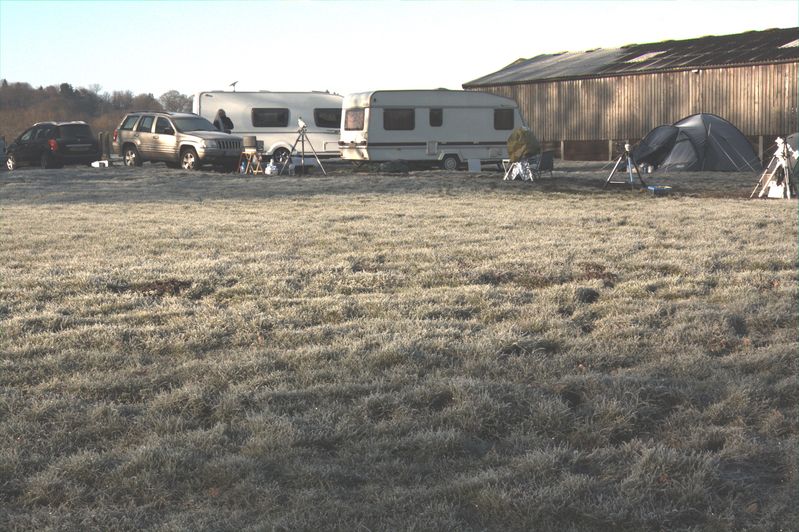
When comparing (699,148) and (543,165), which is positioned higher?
(699,148)

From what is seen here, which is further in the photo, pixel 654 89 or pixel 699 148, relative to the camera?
pixel 654 89

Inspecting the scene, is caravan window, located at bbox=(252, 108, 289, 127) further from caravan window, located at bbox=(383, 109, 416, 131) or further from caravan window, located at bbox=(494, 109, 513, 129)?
caravan window, located at bbox=(494, 109, 513, 129)

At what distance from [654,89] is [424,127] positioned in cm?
1232

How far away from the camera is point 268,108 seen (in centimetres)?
2859

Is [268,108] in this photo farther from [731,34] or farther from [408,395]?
[408,395]

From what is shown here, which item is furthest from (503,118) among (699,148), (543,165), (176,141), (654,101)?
(654,101)

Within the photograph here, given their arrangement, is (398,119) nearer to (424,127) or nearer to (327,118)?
(424,127)

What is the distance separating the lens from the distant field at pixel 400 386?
3.38 metres

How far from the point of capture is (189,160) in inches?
1016

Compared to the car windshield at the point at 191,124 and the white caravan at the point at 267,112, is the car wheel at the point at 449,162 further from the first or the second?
the car windshield at the point at 191,124

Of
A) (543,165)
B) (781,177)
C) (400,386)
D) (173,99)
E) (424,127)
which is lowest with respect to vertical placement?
(400,386)

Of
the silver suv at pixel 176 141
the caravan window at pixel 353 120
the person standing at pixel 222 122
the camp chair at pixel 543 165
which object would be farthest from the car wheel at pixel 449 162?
the person standing at pixel 222 122

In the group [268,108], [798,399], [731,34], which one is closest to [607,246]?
[798,399]

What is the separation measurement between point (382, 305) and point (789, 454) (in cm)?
324
